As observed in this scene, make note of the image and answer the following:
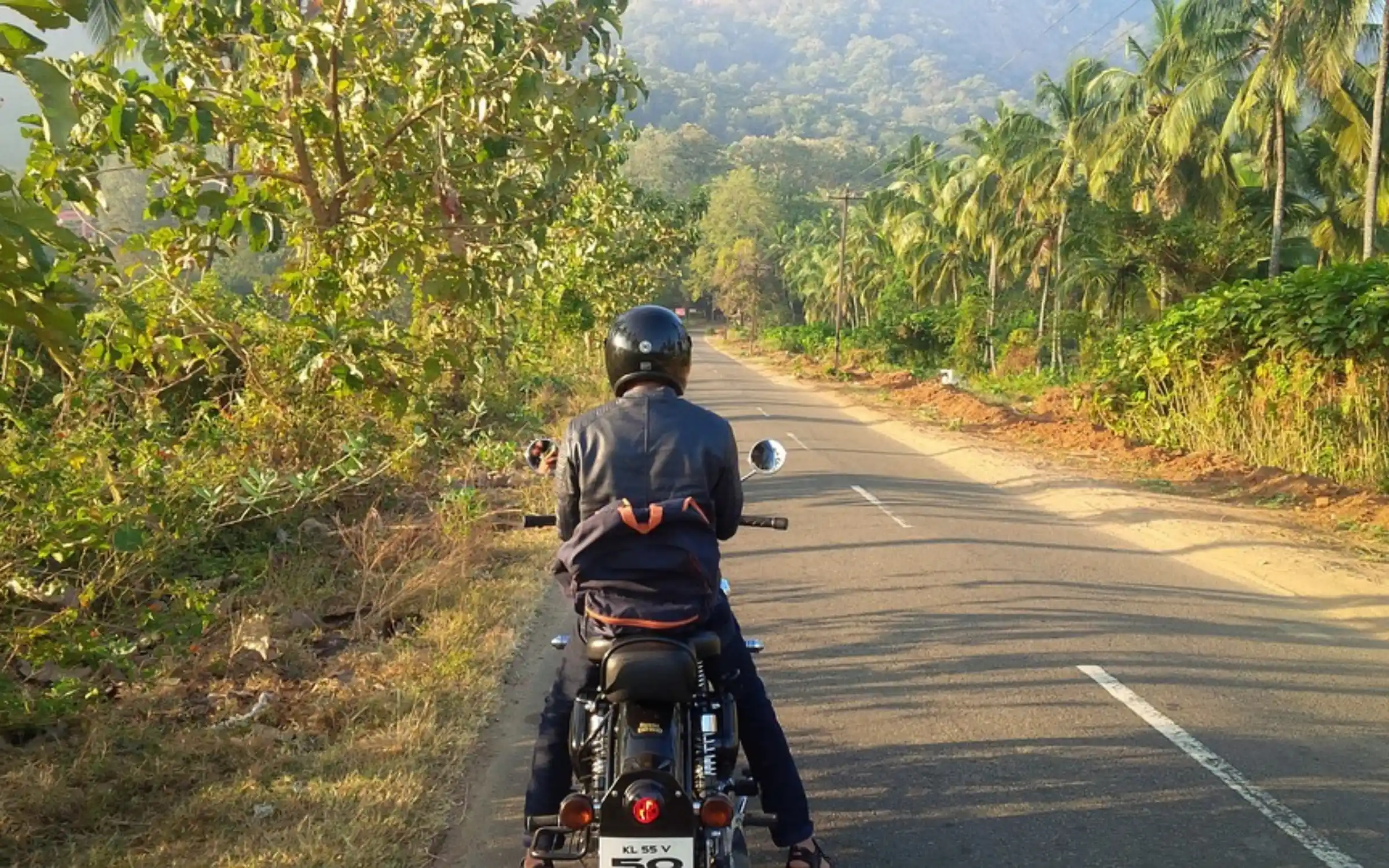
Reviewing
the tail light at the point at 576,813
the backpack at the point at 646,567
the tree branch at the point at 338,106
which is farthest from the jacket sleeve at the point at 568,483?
the tree branch at the point at 338,106

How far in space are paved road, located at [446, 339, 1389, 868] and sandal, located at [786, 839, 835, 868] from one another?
11.5 inches

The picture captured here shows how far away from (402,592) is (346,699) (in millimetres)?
1484

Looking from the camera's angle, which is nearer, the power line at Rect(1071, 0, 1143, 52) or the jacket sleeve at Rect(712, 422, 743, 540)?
the jacket sleeve at Rect(712, 422, 743, 540)

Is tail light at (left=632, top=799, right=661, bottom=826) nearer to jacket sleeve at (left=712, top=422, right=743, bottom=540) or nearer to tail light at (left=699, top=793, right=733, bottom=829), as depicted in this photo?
tail light at (left=699, top=793, right=733, bottom=829)

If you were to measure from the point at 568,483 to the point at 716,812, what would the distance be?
3.47 ft

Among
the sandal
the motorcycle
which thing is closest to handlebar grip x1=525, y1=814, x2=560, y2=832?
the motorcycle

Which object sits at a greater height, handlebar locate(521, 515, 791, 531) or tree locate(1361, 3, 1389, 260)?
tree locate(1361, 3, 1389, 260)

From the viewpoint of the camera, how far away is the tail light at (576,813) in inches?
111

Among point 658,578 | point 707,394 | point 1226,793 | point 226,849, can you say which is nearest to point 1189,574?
point 1226,793

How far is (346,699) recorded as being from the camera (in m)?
4.86

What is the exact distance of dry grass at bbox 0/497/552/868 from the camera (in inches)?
141

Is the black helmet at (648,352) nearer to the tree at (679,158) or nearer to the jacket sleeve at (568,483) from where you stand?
the jacket sleeve at (568,483)

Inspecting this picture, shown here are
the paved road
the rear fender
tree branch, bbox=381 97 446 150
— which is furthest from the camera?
tree branch, bbox=381 97 446 150

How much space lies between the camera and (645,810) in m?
2.69
